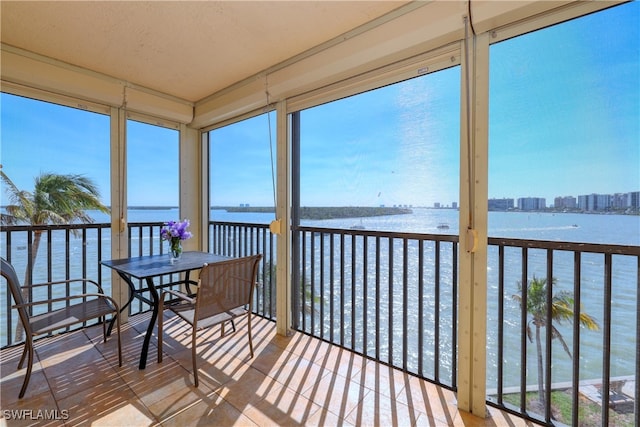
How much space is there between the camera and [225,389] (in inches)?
71.0

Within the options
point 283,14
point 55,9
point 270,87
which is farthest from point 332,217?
point 55,9

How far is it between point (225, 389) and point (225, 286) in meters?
0.65

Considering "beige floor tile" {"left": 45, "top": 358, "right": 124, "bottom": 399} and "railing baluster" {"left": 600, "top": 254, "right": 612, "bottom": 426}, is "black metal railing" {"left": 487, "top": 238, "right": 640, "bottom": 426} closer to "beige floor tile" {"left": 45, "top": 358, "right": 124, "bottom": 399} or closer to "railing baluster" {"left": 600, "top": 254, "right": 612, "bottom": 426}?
"railing baluster" {"left": 600, "top": 254, "right": 612, "bottom": 426}

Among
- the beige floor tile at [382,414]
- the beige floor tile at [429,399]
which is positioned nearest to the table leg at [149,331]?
the beige floor tile at [382,414]

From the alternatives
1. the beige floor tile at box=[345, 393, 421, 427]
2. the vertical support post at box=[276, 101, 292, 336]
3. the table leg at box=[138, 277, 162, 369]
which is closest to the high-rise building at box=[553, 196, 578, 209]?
the beige floor tile at box=[345, 393, 421, 427]

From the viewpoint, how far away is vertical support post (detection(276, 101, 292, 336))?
2561 millimetres

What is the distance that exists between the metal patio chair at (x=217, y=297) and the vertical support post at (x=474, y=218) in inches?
57.9

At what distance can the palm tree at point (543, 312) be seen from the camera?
153cm

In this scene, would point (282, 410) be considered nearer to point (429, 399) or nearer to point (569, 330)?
point (429, 399)

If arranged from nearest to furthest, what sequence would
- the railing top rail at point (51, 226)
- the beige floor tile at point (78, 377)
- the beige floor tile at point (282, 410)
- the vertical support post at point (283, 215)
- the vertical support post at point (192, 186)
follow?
the beige floor tile at point (282, 410) < the beige floor tile at point (78, 377) < the railing top rail at point (51, 226) < the vertical support post at point (283, 215) < the vertical support post at point (192, 186)

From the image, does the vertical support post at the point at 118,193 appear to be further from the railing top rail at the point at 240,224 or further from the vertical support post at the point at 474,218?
the vertical support post at the point at 474,218

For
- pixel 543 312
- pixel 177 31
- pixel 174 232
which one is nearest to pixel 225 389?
pixel 174 232

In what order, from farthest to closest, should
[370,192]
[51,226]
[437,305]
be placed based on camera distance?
[51,226]
[370,192]
[437,305]

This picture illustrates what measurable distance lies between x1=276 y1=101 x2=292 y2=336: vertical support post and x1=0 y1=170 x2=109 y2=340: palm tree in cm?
182
